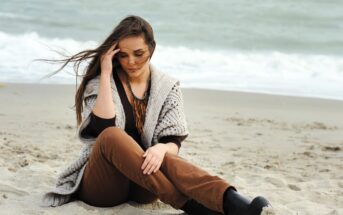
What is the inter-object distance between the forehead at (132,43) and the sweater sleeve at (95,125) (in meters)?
0.40

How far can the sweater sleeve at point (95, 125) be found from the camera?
3332 mm

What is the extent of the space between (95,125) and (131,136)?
0.79 feet

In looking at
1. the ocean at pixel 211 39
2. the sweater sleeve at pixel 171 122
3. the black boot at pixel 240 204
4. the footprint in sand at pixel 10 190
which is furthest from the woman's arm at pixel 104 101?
the ocean at pixel 211 39

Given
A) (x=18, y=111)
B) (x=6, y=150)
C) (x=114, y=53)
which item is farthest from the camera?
(x=18, y=111)

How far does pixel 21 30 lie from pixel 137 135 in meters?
11.5

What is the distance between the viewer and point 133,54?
339 centimetres

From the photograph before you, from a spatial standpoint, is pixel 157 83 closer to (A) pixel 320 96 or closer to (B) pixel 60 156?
(B) pixel 60 156

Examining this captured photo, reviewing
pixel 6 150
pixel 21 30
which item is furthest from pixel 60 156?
pixel 21 30

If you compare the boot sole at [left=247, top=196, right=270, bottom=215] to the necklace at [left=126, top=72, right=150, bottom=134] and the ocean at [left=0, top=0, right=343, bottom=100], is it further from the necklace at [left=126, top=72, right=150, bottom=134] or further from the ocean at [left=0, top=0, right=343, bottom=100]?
the ocean at [left=0, top=0, right=343, bottom=100]

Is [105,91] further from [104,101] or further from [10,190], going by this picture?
[10,190]

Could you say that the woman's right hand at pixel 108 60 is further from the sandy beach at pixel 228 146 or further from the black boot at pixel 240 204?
the black boot at pixel 240 204

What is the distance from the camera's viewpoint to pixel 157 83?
348cm

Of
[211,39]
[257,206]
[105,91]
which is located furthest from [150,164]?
[211,39]

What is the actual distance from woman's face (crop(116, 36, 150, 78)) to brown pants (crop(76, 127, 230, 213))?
40 centimetres
